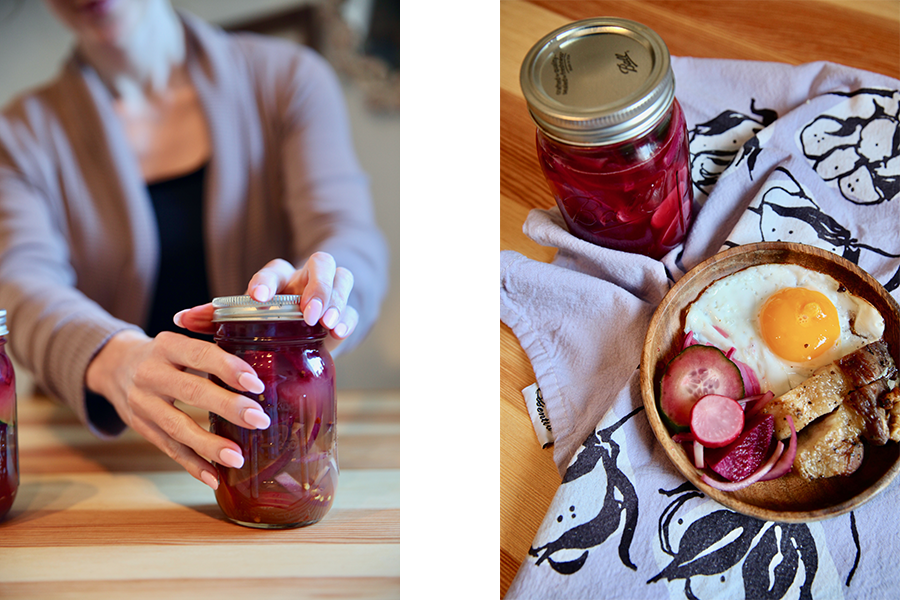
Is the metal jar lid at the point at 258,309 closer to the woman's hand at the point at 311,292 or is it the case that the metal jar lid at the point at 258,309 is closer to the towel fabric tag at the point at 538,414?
the woman's hand at the point at 311,292

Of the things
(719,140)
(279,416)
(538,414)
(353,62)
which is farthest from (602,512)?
(353,62)

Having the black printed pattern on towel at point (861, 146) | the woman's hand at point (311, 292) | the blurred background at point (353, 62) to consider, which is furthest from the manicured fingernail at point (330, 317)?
the black printed pattern on towel at point (861, 146)

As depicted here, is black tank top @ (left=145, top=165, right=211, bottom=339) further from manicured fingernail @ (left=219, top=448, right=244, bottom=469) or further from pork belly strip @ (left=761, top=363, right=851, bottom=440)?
pork belly strip @ (left=761, top=363, right=851, bottom=440)

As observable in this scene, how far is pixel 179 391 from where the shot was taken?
533mm

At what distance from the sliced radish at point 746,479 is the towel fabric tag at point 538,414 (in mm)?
170

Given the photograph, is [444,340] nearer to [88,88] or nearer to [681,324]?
[681,324]

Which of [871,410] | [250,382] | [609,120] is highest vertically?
[609,120]

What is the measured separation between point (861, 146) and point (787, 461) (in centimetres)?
45

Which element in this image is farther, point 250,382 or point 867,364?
point 867,364

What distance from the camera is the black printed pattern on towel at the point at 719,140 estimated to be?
2.55ft

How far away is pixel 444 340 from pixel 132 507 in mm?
356

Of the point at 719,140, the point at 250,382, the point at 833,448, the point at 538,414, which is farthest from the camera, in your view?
the point at 719,140

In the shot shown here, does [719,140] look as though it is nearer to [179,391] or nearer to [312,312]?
[312,312]

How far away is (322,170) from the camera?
33.7 inches
